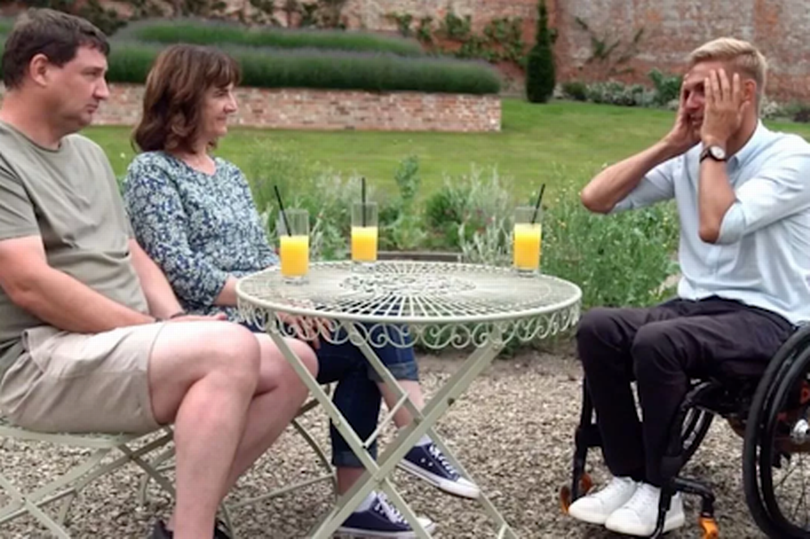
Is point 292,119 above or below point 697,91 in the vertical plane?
below

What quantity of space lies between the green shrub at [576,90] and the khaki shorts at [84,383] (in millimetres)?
19642

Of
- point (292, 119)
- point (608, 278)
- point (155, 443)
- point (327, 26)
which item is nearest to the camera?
point (155, 443)

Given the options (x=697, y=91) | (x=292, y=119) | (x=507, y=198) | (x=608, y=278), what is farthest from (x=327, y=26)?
(x=697, y=91)

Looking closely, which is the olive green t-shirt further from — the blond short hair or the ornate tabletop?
the blond short hair

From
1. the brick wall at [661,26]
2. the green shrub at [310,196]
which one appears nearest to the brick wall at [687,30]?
the brick wall at [661,26]

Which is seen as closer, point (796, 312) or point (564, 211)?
point (796, 312)

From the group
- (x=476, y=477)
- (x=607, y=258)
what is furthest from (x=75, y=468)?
(x=607, y=258)

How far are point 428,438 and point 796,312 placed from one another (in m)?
0.92

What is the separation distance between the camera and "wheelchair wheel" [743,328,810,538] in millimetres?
2096

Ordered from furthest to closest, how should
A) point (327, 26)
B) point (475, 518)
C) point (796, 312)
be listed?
point (327, 26)
point (475, 518)
point (796, 312)

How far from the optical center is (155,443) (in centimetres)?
215

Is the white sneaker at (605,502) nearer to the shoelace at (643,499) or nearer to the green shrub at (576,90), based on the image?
the shoelace at (643,499)

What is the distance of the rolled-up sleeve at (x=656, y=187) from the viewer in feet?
8.53

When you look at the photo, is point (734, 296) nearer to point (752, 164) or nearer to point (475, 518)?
point (752, 164)
